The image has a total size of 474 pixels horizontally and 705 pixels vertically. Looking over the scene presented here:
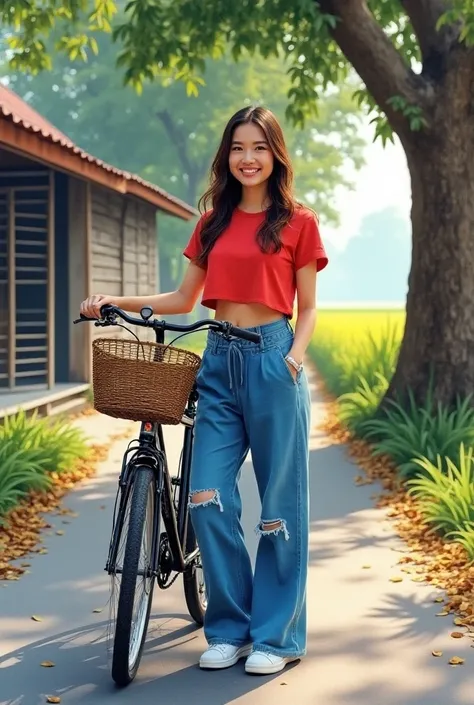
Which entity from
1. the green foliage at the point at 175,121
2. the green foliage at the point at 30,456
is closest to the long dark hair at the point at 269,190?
the green foliage at the point at 30,456

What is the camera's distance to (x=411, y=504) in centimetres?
808

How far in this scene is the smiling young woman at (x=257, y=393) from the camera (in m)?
4.44

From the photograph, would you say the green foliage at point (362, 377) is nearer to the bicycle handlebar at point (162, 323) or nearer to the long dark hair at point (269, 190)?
the long dark hair at point (269, 190)

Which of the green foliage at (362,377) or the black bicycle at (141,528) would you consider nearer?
the black bicycle at (141,528)

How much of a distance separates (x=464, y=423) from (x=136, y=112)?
1442 inches

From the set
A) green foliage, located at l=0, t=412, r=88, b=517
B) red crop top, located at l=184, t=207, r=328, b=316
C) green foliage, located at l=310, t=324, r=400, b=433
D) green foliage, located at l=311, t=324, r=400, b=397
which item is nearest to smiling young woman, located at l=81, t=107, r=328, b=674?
red crop top, located at l=184, t=207, r=328, b=316

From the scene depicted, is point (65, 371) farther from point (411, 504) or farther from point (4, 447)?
point (411, 504)

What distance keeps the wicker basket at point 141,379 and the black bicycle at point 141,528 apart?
8cm

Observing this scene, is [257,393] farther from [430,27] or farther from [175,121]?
[175,121]

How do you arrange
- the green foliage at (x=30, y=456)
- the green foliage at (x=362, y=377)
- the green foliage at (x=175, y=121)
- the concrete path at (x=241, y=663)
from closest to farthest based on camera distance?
1. the concrete path at (x=241, y=663)
2. the green foliage at (x=30, y=456)
3. the green foliage at (x=362, y=377)
4. the green foliage at (x=175, y=121)

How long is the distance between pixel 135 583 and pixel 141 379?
0.71 m

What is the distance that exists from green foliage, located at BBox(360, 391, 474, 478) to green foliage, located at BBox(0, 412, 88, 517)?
2.56 meters

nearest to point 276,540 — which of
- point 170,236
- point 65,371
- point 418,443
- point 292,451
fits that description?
point 292,451

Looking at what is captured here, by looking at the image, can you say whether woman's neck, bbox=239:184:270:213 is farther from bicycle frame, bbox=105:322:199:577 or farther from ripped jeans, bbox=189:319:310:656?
bicycle frame, bbox=105:322:199:577
